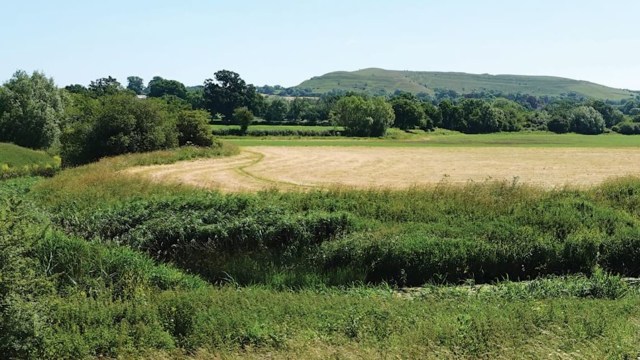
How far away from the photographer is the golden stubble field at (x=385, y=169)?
120 feet

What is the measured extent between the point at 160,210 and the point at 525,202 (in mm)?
16171

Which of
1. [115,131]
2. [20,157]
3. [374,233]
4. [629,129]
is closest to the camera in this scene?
[374,233]

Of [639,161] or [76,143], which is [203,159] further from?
[639,161]

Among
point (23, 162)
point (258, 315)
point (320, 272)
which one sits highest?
point (258, 315)

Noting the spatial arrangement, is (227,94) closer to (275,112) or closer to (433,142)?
(275,112)

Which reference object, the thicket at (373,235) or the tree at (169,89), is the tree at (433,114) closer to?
the tree at (169,89)

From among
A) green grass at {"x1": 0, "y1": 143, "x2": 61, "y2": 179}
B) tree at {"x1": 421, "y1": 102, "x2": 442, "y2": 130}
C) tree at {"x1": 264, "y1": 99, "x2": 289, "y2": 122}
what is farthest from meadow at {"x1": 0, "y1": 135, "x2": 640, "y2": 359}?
tree at {"x1": 421, "y1": 102, "x2": 442, "y2": 130}

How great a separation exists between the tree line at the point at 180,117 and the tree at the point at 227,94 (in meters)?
0.25

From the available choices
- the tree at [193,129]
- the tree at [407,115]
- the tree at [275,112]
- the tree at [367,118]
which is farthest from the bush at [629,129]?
the tree at [193,129]

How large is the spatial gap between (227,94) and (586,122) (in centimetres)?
8953

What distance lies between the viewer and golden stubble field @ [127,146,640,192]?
3644cm

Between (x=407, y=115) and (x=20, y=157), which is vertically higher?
(x=407, y=115)

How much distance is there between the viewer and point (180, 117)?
184 feet

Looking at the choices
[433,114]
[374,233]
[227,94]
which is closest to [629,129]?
[433,114]
